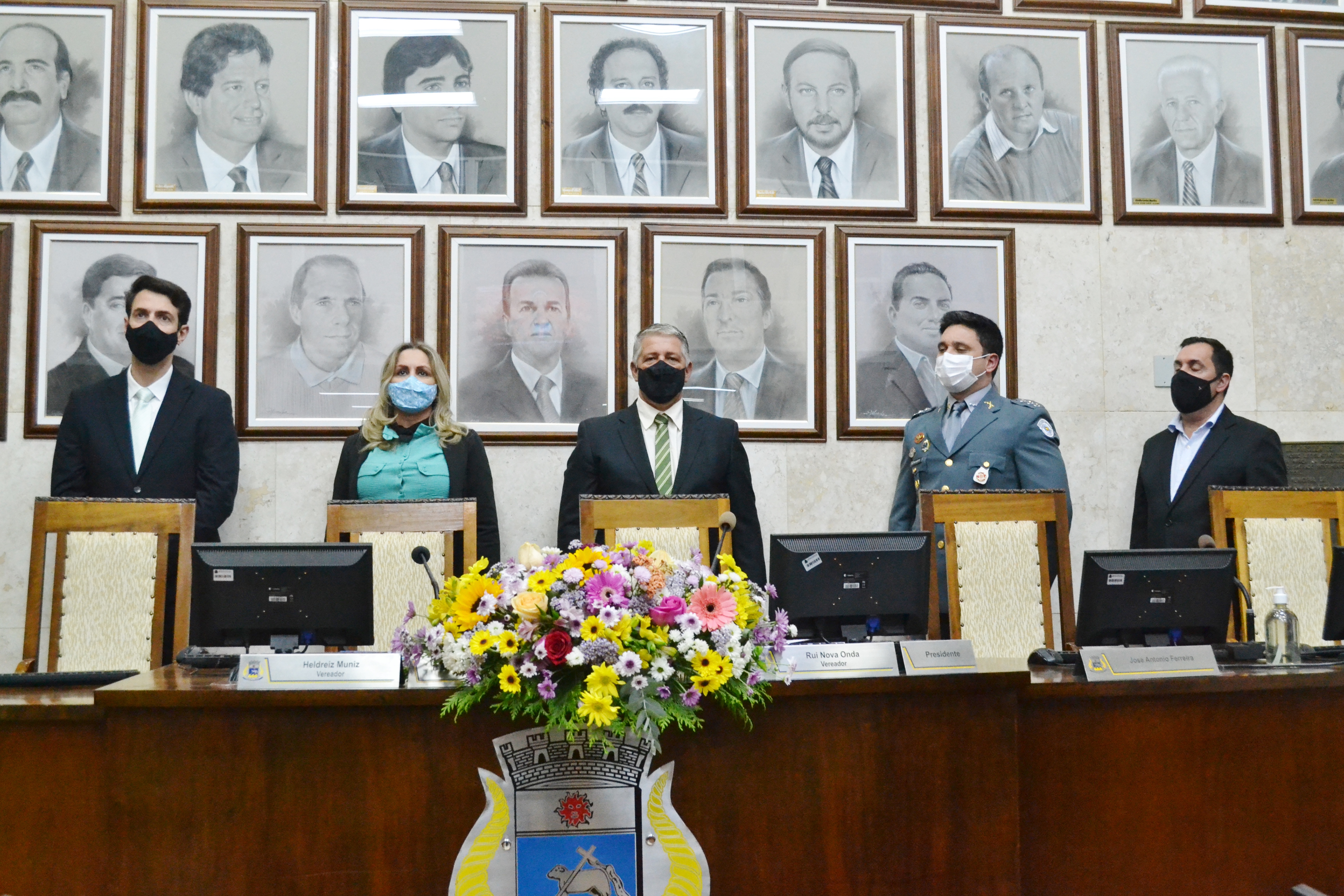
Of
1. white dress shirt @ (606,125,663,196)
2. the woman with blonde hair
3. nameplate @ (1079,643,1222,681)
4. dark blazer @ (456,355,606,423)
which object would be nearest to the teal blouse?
the woman with blonde hair

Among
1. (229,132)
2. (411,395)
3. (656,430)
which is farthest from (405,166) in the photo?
(656,430)

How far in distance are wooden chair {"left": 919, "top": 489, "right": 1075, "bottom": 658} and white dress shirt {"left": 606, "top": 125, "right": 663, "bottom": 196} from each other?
1.85m

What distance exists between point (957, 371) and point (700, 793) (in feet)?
8.22

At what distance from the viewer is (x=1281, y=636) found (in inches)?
99.0

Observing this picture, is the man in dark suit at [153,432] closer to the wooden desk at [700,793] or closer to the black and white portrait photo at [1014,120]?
the wooden desk at [700,793]

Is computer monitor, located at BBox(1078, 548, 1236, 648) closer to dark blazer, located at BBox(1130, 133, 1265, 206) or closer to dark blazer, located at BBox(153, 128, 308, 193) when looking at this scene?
dark blazer, located at BBox(1130, 133, 1265, 206)

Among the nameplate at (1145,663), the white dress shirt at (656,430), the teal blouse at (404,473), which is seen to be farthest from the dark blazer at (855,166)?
the nameplate at (1145,663)

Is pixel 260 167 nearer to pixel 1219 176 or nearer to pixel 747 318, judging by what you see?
pixel 747 318

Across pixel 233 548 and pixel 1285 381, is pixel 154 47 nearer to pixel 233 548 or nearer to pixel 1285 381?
pixel 233 548

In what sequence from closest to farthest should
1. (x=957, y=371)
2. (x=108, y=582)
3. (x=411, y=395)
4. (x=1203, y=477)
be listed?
(x=108, y=582)
(x=411, y=395)
(x=957, y=371)
(x=1203, y=477)

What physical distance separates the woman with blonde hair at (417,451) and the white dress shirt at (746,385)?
99 centimetres

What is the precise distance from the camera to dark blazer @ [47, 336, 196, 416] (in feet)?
13.6

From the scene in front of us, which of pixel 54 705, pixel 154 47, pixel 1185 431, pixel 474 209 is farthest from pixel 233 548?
pixel 1185 431

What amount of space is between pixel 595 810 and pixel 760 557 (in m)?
2.02
